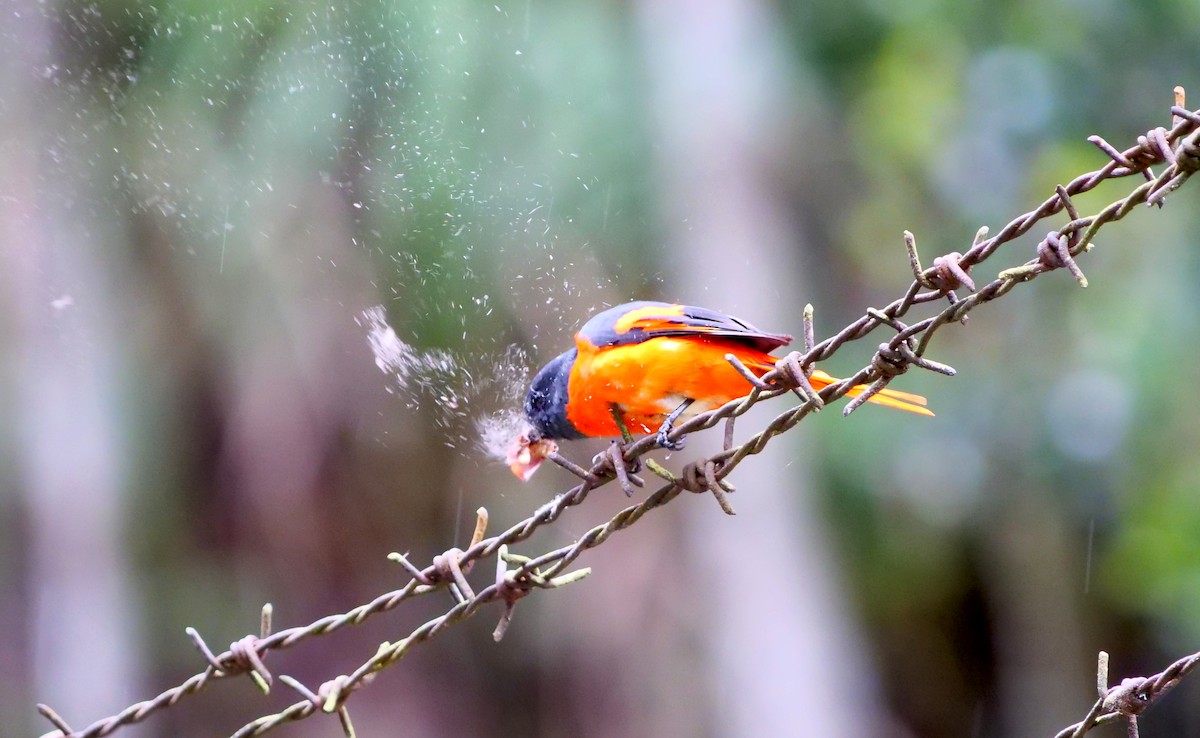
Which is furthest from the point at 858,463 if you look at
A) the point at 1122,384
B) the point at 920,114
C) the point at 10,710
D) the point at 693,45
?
the point at 10,710

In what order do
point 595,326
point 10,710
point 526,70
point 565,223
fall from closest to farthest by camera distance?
point 595,326
point 565,223
point 526,70
point 10,710

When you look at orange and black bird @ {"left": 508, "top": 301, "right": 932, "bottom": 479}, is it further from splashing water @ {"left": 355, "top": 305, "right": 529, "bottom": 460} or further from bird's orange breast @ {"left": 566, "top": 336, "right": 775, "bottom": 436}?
splashing water @ {"left": 355, "top": 305, "right": 529, "bottom": 460}

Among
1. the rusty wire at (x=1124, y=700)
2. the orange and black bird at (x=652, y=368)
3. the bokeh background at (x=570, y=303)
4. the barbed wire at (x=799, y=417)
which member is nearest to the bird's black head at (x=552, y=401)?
the orange and black bird at (x=652, y=368)

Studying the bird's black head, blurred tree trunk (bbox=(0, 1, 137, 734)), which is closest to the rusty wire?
the bird's black head

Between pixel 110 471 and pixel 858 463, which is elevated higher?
pixel 110 471

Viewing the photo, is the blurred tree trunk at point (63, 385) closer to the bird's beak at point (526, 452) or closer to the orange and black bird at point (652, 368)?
the bird's beak at point (526, 452)

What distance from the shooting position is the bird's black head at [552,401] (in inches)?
133

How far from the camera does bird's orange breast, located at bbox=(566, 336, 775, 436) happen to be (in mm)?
3111

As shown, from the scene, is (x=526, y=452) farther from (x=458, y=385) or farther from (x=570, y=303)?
(x=570, y=303)

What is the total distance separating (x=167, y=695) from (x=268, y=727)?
0.24m

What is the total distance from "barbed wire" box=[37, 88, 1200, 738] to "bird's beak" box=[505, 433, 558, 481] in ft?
2.53

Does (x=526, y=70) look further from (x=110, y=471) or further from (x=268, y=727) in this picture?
(x=268, y=727)

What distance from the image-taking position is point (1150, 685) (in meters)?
2.13

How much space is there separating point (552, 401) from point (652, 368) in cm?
40
